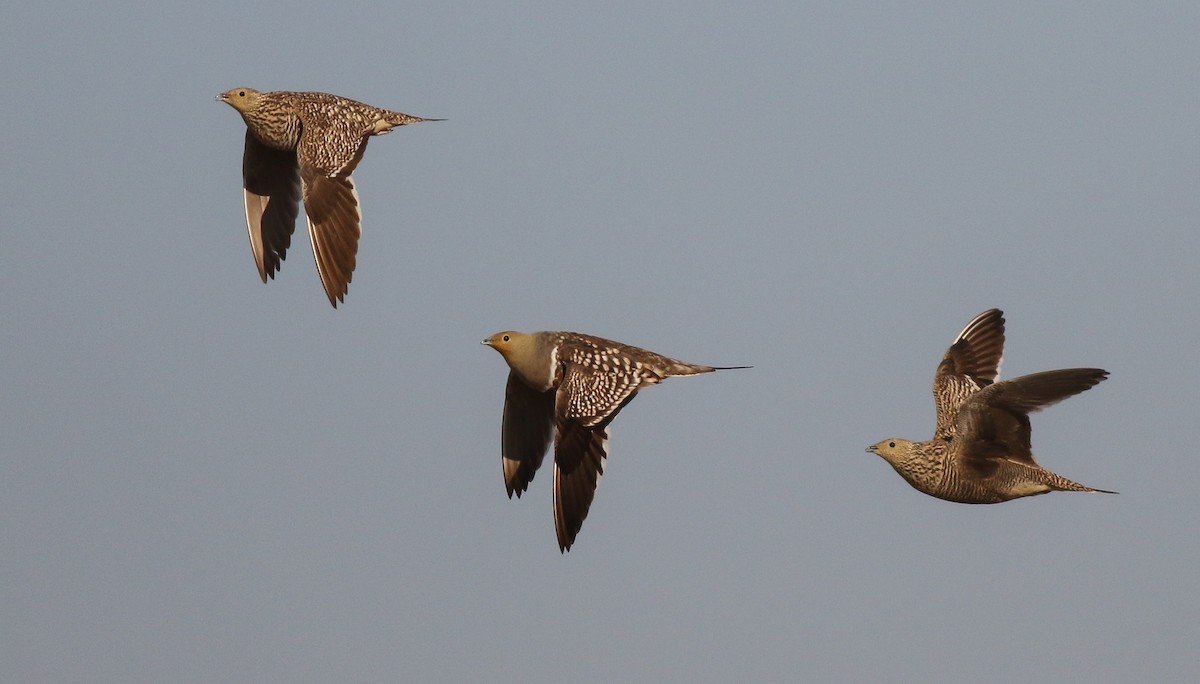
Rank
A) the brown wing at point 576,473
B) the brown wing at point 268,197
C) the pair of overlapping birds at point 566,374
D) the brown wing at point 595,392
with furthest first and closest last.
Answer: the brown wing at point 268,197 < the brown wing at point 576,473 < the brown wing at point 595,392 < the pair of overlapping birds at point 566,374

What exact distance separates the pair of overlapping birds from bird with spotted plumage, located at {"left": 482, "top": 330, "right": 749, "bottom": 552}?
0.01 meters

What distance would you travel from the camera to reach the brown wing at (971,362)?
→ 19.7m

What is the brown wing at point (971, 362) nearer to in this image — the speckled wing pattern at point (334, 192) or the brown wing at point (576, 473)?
the brown wing at point (576, 473)

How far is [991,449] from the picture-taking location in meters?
17.2

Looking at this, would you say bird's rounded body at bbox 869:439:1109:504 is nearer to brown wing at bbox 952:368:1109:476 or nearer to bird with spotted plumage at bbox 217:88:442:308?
brown wing at bbox 952:368:1109:476

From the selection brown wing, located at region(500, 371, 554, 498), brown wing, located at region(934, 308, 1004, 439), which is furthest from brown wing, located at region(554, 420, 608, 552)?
brown wing, located at region(934, 308, 1004, 439)

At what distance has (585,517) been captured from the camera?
1758 centimetres

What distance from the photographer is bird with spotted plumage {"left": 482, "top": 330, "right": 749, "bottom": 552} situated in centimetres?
1736

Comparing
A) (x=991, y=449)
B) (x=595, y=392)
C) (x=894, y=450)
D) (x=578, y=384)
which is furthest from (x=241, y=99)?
(x=991, y=449)

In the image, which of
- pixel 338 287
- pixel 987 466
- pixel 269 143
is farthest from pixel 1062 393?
pixel 269 143

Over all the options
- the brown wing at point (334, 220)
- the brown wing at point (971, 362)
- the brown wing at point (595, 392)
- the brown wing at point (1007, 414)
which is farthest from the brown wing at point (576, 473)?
the brown wing at point (971, 362)

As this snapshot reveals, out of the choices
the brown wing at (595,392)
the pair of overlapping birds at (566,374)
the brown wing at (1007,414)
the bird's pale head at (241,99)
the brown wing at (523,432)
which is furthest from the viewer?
the bird's pale head at (241,99)

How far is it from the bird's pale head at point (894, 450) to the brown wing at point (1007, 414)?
22.5 inches

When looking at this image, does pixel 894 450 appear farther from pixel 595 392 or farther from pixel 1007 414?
pixel 595 392
